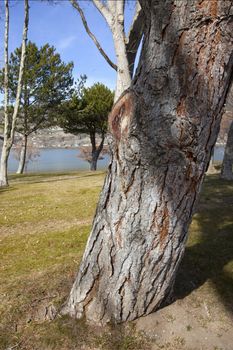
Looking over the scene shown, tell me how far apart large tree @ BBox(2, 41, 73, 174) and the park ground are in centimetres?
1624

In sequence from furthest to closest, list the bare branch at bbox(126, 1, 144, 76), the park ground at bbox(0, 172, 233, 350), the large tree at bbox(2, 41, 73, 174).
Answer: the large tree at bbox(2, 41, 73, 174) < the bare branch at bbox(126, 1, 144, 76) < the park ground at bbox(0, 172, 233, 350)

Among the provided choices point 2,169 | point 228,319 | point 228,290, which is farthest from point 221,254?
point 2,169

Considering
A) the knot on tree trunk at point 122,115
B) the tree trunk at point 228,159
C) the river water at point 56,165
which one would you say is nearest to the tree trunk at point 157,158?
the knot on tree trunk at point 122,115

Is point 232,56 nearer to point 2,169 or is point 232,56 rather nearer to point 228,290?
point 228,290

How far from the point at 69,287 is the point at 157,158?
7.49 feet

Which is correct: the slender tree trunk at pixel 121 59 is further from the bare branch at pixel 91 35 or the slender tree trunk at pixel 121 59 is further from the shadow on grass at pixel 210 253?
the shadow on grass at pixel 210 253

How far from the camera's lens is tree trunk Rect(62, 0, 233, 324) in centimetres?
220

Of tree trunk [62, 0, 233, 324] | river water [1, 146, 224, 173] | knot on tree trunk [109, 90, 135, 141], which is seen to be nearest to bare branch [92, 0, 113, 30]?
tree trunk [62, 0, 233, 324]

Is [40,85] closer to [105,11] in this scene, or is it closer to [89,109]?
[89,109]

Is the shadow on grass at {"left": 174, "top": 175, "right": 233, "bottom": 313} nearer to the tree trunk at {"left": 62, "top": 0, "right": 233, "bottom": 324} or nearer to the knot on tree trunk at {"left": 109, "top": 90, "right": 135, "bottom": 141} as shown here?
the tree trunk at {"left": 62, "top": 0, "right": 233, "bottom": 324}

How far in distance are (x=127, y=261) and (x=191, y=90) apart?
5.34 ft

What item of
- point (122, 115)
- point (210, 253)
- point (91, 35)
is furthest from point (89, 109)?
point (122, 115)

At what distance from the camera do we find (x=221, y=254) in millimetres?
4871

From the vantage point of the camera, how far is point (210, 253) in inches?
193
